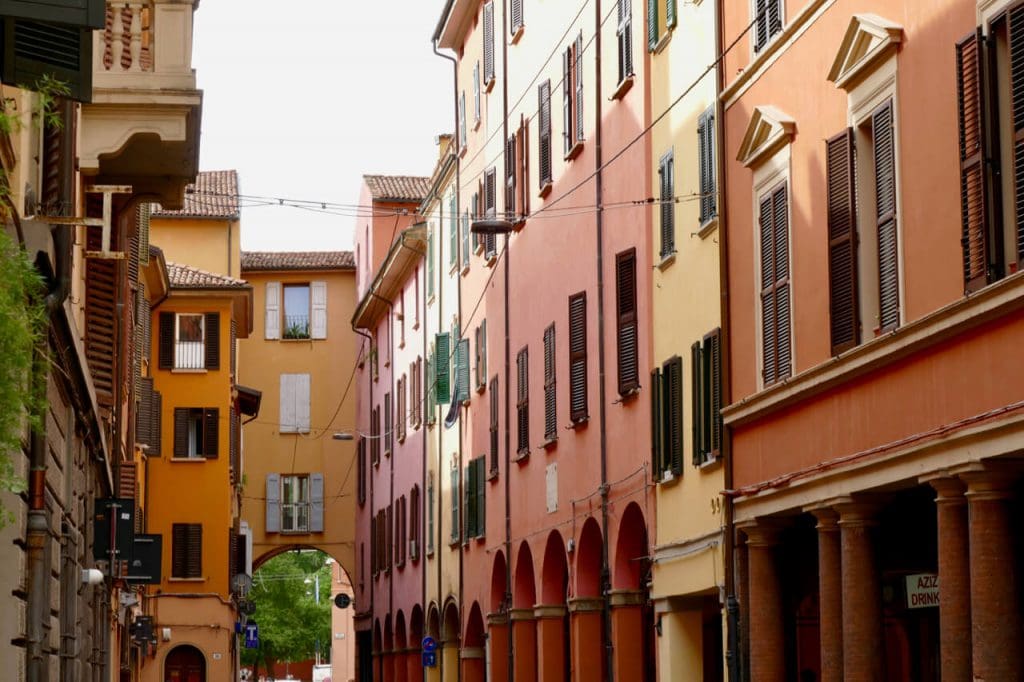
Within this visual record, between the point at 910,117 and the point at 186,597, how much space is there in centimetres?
3921

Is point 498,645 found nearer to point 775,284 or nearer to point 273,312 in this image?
point 775,284

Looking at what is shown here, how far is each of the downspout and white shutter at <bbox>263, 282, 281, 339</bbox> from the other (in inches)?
1459

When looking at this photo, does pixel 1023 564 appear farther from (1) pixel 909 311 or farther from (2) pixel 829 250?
(2) pixel 829 250

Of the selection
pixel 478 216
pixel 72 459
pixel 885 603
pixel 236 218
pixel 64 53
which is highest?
pixel 236 218

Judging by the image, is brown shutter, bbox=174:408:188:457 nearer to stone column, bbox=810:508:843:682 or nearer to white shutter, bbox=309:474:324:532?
white shutter, bbox=309:474:324:532

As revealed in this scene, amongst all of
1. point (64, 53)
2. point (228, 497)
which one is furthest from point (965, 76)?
point (228, 497)

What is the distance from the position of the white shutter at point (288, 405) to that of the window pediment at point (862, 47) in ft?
157

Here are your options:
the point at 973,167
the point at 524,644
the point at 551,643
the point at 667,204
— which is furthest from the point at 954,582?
the point at 524,644

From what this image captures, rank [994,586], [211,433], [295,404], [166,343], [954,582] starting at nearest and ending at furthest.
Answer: [994,586], [954,582], [211,433], [166,343], [295,404]

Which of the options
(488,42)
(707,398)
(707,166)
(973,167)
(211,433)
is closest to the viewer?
(973,167)

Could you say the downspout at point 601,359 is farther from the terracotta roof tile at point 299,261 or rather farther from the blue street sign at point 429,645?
the terracotta roof tile at point 299,261

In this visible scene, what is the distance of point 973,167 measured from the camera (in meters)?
14.3

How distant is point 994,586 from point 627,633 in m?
12.9

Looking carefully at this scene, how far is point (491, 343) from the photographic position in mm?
37469
